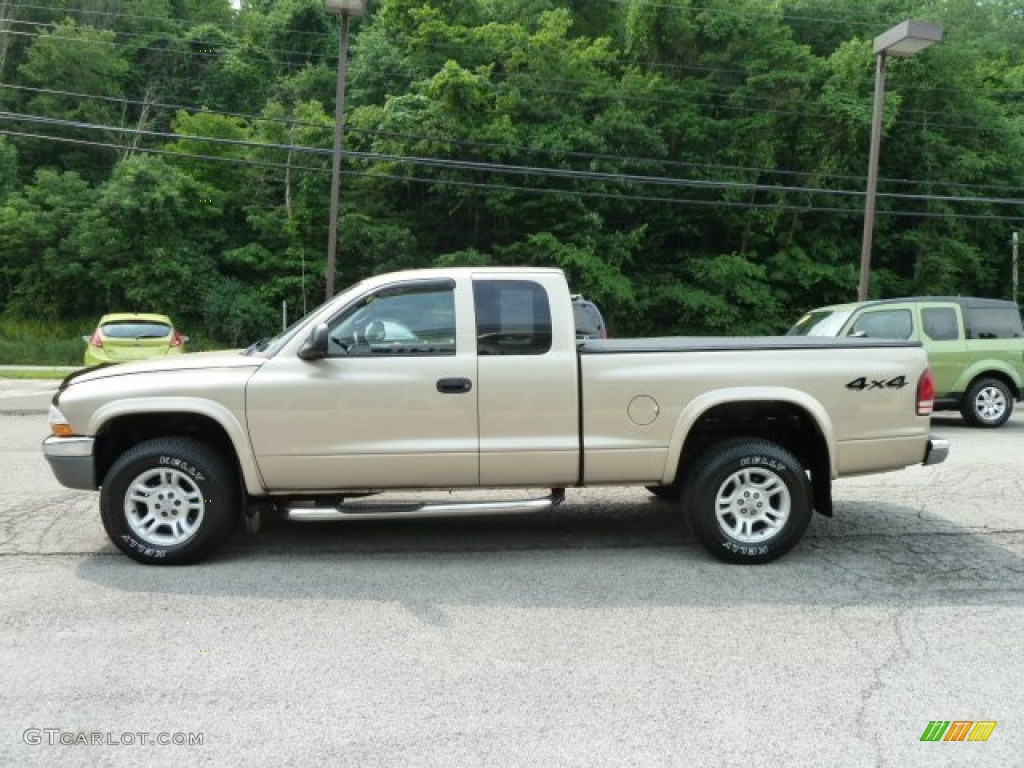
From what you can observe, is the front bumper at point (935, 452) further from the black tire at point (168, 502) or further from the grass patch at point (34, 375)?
the grass patch at point (34, 375)

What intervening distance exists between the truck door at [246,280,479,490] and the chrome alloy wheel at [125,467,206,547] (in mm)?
518

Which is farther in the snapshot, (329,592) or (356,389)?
(356,389)

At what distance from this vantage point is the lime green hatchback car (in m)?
16.3

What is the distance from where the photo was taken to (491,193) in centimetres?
3222

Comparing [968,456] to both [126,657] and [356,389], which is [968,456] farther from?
[126,657]

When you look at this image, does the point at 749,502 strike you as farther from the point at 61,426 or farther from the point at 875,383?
the point at 61,426

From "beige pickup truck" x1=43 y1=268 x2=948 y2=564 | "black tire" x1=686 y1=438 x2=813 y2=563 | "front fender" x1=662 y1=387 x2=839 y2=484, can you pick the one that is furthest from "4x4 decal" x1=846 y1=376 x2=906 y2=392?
"black tire" x1=686 y1=438 x2=813 y2=563

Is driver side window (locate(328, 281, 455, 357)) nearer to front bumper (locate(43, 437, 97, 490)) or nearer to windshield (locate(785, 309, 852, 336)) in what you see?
front bumper (locate(43, 437, 97, 490))

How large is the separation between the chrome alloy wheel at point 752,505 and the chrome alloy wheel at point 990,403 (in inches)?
363

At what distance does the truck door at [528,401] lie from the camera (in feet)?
18.0

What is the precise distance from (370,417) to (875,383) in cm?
329

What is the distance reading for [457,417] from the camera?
216 inches

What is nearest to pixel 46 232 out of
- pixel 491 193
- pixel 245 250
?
pixel 245 250

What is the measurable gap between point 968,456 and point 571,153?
73.6 feet
